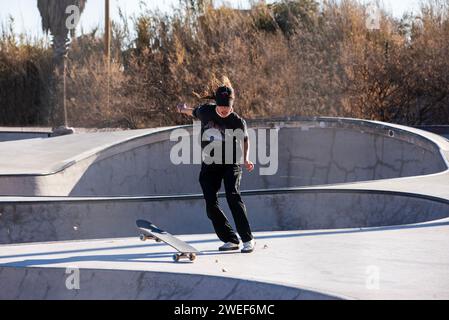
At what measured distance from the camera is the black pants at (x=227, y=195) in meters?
7.69

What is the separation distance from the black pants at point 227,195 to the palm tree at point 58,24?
17.5 m

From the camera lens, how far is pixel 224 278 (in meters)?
6.26

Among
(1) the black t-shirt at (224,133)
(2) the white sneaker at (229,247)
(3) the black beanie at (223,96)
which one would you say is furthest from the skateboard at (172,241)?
(3) the black beanie at (223,96)

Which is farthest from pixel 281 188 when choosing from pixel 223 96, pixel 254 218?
pixel 223 96

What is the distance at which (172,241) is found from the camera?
7.52 metres

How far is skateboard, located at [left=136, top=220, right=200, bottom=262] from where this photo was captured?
7.15 meters

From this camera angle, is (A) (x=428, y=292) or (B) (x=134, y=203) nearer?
(A) (x=428, y=292)

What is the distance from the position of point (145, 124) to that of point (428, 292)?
65.8ft

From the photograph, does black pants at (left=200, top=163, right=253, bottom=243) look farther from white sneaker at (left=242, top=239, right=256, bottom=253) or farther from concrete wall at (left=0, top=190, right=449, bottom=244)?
concrete wall at (left=0, top=190, right=449, bottom=244)

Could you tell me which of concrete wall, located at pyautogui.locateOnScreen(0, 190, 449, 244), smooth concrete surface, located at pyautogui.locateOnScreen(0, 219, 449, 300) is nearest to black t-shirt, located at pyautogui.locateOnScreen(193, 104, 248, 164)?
smooth concrete surface, located at pyautogui.locateOnScreen(0, 219, 449, 300)

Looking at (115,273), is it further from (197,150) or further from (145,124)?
(145,124)

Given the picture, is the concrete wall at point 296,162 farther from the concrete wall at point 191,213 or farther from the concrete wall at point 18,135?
the concrete wall at point 18,135
